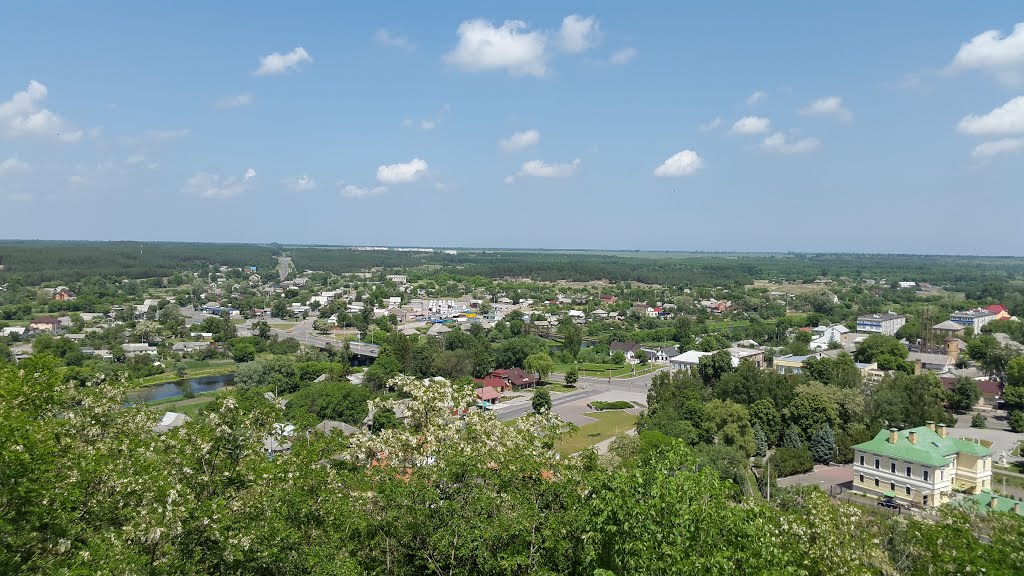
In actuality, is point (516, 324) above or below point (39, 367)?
below

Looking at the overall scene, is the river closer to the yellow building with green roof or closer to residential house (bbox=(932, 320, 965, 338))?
Result: the yellow building with green roof

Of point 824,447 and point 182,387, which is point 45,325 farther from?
point 824,447

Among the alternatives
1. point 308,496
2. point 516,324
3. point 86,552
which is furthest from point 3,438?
point 516,324

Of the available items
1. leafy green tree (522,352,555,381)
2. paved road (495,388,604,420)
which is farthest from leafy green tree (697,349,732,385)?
leafy green tree (522,352,555,381)

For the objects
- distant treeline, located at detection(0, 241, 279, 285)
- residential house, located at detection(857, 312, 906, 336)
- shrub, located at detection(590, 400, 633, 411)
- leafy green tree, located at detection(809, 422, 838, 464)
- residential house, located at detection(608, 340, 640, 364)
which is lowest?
shrub, located at detection(590, 400, 633, 411)

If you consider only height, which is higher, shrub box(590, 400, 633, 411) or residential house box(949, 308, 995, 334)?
residential house box(949, 308, 995, 334)

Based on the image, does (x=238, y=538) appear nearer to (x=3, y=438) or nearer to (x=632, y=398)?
(x=3, y=438)
